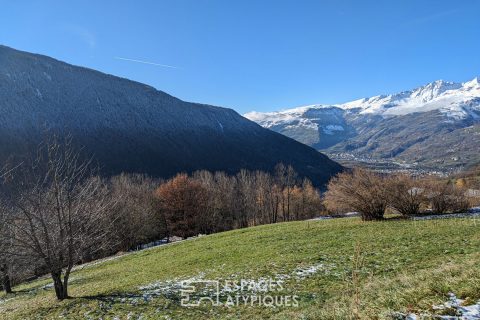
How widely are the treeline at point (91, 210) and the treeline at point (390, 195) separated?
2563 centimetres

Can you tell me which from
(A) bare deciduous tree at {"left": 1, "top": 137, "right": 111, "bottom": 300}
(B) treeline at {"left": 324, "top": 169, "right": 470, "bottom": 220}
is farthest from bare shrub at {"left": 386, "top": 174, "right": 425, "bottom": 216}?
(A) bare deciduous tree at {"left": 1, "top": 137, "right": 111, "bottom": 300}

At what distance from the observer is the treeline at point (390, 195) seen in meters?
37.2

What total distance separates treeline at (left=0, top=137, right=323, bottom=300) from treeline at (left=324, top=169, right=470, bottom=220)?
25.6 metres

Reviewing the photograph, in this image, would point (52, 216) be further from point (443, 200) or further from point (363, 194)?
point (443, 200)

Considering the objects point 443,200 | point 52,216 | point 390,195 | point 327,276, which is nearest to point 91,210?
point 52,216

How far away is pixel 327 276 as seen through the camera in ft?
50.8

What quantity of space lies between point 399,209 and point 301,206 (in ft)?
213

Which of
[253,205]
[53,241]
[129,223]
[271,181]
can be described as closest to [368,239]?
[53,241]

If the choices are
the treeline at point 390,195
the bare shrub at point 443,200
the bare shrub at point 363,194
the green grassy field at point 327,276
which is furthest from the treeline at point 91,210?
the bare shrub at point 443,200

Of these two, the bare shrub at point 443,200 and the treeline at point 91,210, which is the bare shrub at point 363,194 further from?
the treeline at point 91,210

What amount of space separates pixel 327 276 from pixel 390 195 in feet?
87.6

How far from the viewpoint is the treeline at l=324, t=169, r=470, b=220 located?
37.2 meters

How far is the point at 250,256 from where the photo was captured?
77.8ft

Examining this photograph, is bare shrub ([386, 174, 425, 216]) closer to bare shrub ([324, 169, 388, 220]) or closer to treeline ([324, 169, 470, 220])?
treeline ([324, 169, 470, 220])
